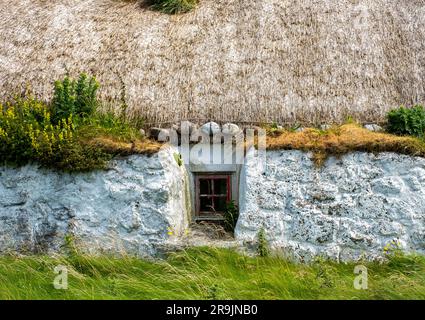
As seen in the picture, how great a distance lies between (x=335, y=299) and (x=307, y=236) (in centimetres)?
164

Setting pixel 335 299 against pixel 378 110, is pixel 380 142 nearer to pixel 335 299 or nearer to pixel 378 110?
pixel 378 110

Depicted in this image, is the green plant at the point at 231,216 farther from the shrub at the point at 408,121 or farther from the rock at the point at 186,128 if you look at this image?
the shrub at the point at 408,121

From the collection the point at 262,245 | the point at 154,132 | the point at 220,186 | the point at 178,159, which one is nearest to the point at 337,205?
the point at 262,245

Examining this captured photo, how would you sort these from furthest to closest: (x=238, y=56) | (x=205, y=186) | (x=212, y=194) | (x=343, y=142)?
(x=238, y=56), (x=205, y=186), (x=212, y=194), (x=343, y=142)

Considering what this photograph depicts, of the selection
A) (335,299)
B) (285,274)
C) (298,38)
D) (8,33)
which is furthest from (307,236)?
(8,33)

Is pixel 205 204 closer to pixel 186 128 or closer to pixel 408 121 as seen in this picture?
pixel 186 128

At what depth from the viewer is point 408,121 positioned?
25.3 feet

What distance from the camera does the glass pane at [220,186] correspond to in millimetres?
8188

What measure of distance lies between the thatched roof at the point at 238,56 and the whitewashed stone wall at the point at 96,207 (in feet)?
4.09

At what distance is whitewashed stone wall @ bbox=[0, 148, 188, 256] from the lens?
23.2 ft

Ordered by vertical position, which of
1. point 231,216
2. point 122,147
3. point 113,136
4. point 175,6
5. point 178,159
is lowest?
point 231,216

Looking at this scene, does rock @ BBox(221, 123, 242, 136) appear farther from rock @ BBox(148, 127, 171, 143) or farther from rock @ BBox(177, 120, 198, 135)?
rock @ BBox(148, 127, 171, 143)

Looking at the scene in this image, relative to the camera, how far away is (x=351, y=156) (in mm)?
7270

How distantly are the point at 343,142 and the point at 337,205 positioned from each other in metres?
0.93
